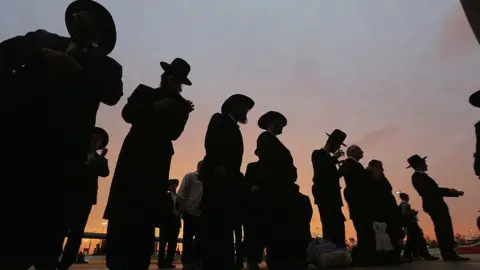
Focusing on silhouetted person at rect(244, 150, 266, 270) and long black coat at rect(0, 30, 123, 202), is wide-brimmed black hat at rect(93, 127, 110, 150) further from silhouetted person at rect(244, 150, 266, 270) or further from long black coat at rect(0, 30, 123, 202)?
long black coat at rect(0, 30, 123, 202)

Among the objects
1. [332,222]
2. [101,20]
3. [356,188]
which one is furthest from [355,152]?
[101,20]

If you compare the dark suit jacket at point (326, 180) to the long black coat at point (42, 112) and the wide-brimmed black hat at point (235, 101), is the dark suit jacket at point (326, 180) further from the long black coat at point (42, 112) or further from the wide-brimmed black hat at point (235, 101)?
the long black coat at point (42, 112)

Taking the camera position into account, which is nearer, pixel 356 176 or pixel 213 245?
pixel 213 245

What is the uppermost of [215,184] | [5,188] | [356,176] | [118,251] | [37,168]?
[356,176]

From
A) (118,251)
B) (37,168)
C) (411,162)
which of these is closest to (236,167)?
(118,251)

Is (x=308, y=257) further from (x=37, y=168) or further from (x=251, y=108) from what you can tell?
(x=37, y=168)

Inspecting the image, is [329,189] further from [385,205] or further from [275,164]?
[275,164]

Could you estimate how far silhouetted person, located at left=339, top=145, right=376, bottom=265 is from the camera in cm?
630

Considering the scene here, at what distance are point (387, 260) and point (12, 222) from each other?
612 cm

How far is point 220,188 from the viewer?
362 cm

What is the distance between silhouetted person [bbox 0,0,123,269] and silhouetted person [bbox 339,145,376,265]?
5.44m

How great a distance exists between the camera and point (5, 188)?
6.23 ft

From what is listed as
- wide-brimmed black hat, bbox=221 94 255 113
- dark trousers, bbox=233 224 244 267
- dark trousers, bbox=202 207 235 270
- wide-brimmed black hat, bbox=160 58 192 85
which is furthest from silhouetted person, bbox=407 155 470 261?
wide-brimmed black hat, bbox=160 58 192 85

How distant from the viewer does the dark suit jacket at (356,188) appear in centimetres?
664
